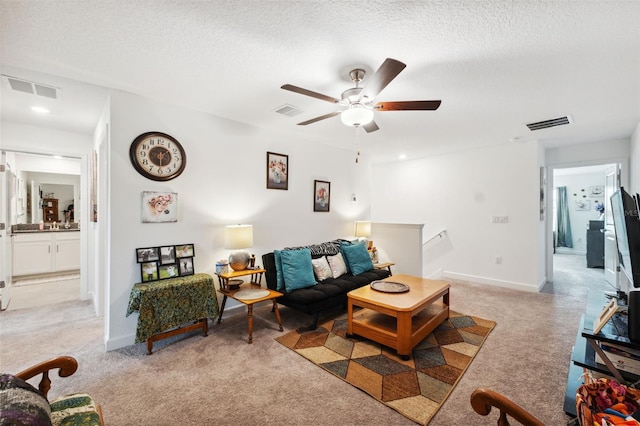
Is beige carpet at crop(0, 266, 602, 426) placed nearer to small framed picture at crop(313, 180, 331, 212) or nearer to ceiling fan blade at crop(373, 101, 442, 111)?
small framed picture at crop(313, 180, 331, 212)

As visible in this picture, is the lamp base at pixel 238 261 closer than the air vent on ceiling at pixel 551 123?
Yes

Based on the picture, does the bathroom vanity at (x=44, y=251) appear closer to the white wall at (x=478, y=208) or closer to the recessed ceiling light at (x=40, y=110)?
the recessed ceiling light at (x=40, y=110)

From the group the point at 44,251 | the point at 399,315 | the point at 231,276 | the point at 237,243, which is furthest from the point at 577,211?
the point at 44,251

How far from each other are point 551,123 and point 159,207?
502 centimetres

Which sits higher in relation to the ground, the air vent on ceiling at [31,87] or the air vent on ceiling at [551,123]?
the air vent on ceiling at [31,87]

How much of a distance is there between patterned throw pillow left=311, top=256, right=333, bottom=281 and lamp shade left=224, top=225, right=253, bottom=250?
93 cm

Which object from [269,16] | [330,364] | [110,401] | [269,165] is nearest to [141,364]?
[110,401]

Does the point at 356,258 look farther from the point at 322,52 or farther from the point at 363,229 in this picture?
the point at 322,52

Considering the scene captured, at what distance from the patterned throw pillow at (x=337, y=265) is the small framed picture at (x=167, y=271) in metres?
1.91

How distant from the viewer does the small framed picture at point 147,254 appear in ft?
9.24

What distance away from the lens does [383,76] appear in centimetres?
184

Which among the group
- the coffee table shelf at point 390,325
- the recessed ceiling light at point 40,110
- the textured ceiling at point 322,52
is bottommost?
the coffee table shelf at point 390,325

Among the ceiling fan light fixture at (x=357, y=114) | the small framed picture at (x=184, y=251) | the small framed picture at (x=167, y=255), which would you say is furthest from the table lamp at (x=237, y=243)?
the ceiling fan light fixture at (x=357, y=114)

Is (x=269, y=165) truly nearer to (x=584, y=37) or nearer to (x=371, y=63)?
(x=371, y=63)
